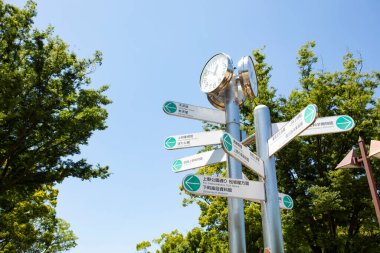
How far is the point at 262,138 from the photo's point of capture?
2.95m

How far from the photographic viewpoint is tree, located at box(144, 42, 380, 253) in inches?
554

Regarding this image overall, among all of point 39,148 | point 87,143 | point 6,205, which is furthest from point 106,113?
point 6,205

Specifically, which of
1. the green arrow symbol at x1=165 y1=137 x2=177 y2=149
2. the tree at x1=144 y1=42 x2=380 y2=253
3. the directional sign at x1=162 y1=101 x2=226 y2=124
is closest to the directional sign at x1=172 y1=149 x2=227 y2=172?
the green arrow symbol at x1=165 y1=137 x2=177 y2=149

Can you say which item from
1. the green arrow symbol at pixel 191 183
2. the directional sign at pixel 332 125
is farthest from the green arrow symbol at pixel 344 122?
the green arrow symbol at pixel 191 183

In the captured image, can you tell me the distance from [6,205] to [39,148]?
4.31m

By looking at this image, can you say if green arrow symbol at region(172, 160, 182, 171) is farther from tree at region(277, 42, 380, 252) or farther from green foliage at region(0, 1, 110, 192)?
tree at region(277, 42, 380, 252)

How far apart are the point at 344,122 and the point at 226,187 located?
121 centimetres

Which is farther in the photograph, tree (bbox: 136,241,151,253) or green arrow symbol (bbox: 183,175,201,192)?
tree (bbox: 136,241,151,253)

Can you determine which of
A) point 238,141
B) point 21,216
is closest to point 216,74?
point 238,141

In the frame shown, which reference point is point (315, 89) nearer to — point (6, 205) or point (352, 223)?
point (352, 223)

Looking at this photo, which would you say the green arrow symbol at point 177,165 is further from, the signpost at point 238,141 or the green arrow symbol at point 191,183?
the green arrow symbol at point 191,183

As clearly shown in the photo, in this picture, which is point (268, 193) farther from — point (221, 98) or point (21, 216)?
point (21, 216)

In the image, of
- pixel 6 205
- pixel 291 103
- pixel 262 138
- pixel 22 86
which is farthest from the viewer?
pixel 291 103

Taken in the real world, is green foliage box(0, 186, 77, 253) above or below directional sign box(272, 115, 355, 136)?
above
